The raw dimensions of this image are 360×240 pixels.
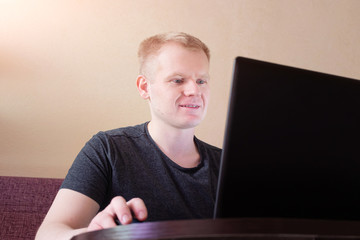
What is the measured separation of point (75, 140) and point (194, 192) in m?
1.01

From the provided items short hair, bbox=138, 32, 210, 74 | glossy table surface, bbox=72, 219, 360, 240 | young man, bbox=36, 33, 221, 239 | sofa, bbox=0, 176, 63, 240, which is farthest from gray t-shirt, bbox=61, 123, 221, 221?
glossy table surface, bbox=72, 219, 360, 240

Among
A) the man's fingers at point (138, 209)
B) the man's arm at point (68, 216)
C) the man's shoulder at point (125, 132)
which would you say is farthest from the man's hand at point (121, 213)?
the man's shoulder at point (125, 132)

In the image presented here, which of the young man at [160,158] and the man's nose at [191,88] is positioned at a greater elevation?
the man's nose at [191,88]

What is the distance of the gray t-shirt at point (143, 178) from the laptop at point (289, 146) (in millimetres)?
609

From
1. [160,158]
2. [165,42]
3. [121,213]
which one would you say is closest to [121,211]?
[121,213]

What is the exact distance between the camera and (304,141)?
54 centimetres

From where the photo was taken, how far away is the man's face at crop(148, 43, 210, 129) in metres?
A: 1.23

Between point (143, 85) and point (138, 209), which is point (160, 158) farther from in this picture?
point (138, 209)

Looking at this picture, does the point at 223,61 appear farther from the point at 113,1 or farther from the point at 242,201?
the point at 242,201

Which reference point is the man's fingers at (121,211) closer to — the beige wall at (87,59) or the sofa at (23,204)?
the sofa at (23,204)

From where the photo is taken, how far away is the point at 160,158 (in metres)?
1.20

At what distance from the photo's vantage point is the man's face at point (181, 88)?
1230 mm

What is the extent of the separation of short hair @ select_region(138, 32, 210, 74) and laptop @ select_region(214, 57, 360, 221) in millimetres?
781

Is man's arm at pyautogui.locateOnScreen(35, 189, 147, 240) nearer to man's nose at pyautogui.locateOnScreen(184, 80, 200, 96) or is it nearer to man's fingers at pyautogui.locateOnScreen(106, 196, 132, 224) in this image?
man's fingers at pyautogui.locateOnScreen(106, 196, 132, 224)
